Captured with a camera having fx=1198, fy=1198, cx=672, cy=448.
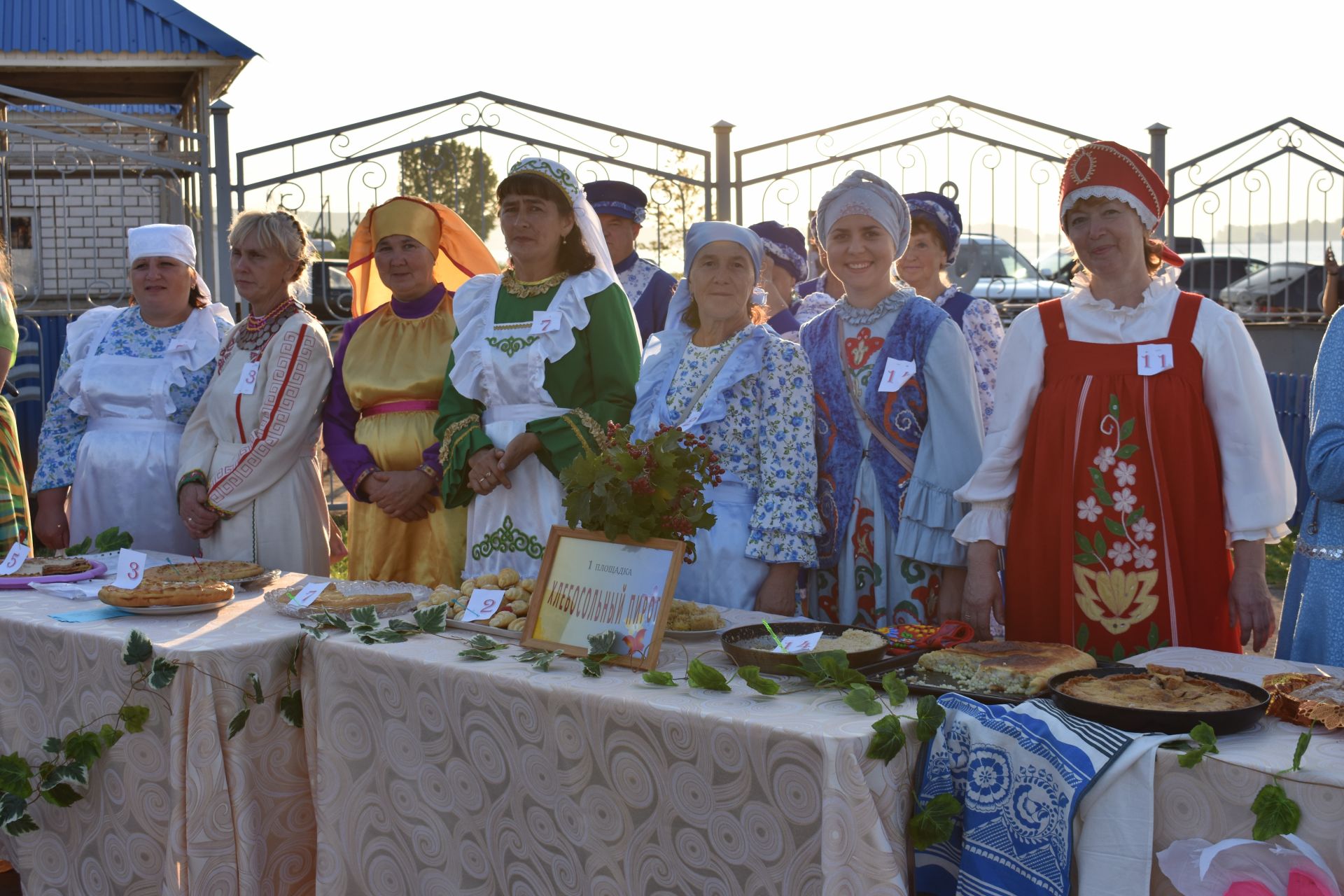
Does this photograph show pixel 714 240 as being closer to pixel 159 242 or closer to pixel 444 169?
pixel 159 242

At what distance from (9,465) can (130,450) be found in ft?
1.41

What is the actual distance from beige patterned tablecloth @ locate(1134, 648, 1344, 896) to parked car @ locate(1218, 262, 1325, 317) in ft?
28.0

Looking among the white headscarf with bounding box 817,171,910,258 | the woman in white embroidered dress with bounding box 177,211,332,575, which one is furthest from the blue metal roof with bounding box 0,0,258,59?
the white headscarf with bounding box 817,171,910,258

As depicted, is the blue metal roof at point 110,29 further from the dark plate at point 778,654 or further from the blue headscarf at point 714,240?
the dark plate at point 778,654

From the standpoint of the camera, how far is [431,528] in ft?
12.2

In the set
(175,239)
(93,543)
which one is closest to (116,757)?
(93,543)

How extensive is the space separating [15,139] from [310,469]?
770 centimetres

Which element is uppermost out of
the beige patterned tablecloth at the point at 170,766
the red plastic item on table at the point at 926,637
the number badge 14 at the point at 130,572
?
the number badge 14 at the point at 130,572

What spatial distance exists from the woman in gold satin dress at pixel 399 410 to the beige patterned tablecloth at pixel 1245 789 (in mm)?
2416

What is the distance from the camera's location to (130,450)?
4.05 meters

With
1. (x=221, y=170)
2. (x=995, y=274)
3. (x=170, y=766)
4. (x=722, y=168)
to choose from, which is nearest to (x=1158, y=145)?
(x=995, y=274)

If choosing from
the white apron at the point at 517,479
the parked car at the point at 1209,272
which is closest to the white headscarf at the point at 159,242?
the white apron at the point at 517,479

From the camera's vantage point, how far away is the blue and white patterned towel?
166cm

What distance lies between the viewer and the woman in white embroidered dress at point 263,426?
3.76m
